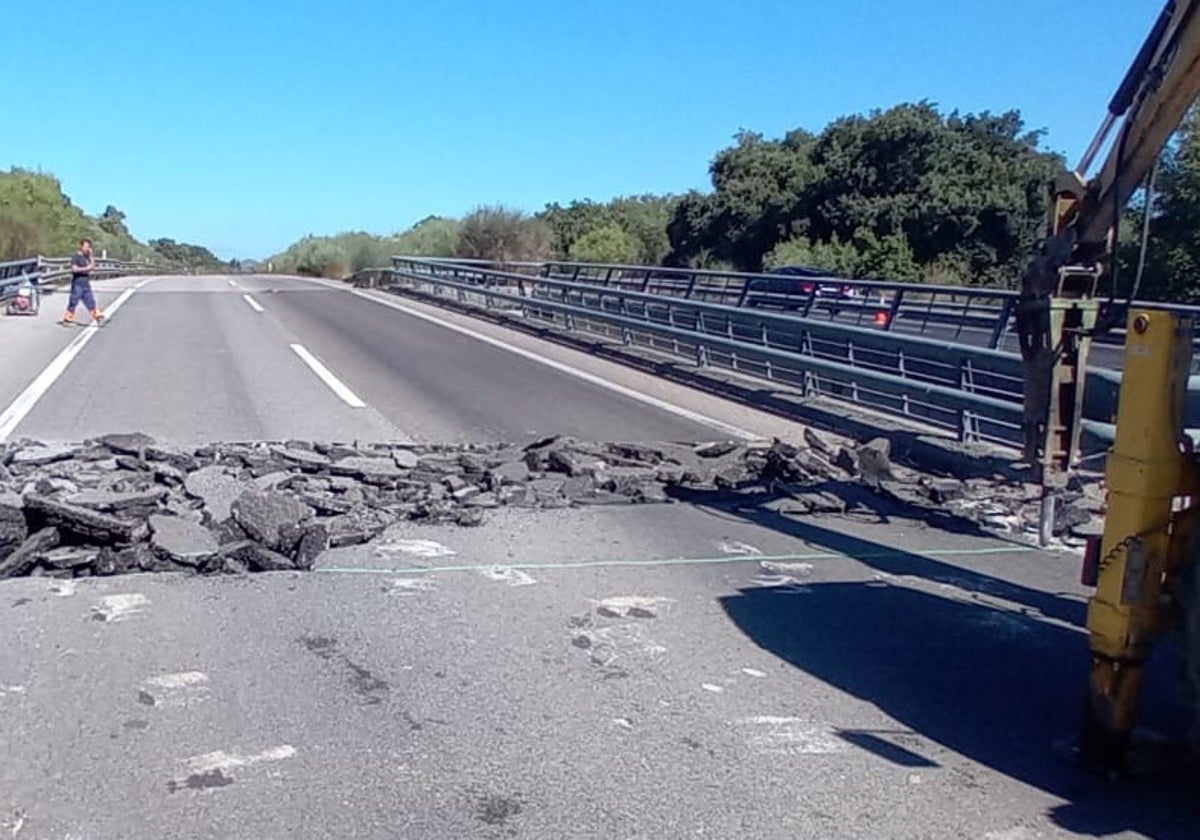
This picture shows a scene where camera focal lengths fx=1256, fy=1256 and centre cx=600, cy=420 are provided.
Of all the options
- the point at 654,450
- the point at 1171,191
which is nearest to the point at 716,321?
the point at 654,450

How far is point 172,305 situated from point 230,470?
25.4 metres

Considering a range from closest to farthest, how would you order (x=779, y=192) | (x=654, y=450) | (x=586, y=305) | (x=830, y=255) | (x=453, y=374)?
(x=654, y=450) → (x=453, y=374) → (x=586, y=305) → (x=830, y=255) → (x=779, y=192)

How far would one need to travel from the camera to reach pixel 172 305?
109ft

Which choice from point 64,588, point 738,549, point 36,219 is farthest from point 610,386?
point 36,219

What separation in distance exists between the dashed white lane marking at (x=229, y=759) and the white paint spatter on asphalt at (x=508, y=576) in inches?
97.7

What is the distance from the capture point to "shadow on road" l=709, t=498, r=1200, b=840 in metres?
4.26

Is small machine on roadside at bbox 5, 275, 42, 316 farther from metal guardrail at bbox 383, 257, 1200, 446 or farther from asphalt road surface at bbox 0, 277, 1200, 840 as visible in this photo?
asphalt road surface at bbox 0, 277, 1200, 840

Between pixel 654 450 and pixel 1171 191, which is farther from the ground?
pixel 1171 191

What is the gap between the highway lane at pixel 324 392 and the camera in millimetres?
12016

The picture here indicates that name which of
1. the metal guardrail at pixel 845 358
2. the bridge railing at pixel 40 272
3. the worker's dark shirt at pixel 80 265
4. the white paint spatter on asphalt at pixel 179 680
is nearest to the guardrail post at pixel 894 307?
the metal guardrail at pixel 845 358

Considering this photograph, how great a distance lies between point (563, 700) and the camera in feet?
16.7

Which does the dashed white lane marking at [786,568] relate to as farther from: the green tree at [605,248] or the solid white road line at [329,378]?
the green tree at [605,248]

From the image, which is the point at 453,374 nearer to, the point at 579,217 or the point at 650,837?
the point at 650,837

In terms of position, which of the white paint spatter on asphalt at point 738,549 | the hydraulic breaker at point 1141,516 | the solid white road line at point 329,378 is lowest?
the white paint spatter on asphalt at point 738,549
